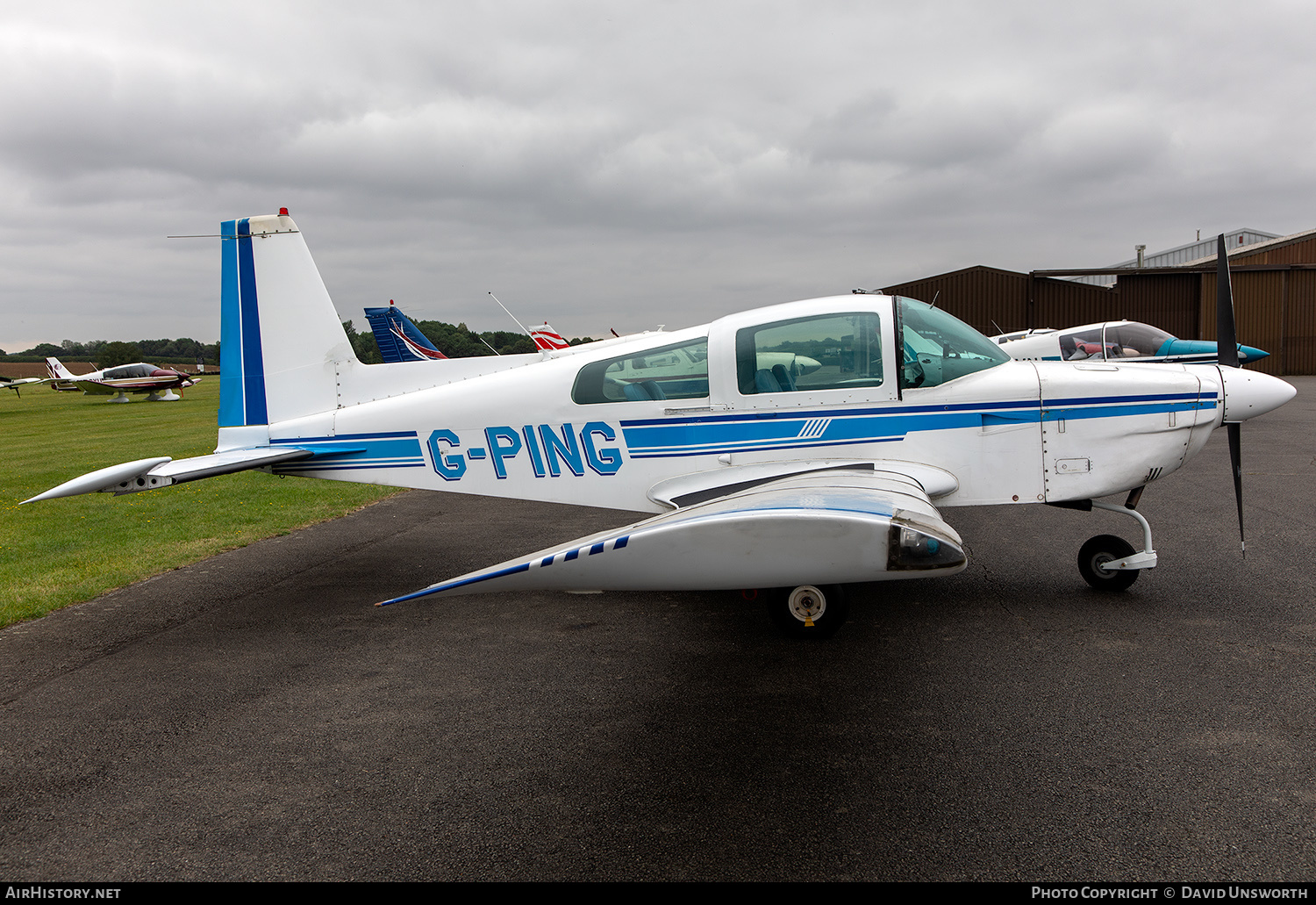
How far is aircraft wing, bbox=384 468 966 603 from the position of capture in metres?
3.08

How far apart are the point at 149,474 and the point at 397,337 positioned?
18770 millimetres

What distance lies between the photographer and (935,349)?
5152 mm

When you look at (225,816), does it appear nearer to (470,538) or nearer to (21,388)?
(470,538)

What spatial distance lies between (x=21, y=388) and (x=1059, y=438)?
70847 mm

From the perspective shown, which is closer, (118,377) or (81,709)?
(81,709)

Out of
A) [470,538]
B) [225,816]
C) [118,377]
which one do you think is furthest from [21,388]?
[225,816]

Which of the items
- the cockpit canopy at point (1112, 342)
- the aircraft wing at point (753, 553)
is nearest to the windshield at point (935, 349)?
the aircraft wing at point (753, 553)

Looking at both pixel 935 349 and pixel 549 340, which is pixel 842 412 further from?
pixel 549 340

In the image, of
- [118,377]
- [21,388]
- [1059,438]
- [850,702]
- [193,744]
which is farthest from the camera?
[21,388]

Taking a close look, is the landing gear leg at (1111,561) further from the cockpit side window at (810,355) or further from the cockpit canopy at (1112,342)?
the cockpit canopy at (1112,342)

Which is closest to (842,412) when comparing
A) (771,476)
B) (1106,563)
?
(771,476)

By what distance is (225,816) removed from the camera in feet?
9.76

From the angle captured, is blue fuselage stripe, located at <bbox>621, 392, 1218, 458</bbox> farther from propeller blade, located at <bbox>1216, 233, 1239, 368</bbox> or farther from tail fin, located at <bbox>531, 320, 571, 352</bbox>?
tail fin, located at <bbox>531, 320, 571, 352</bbox>

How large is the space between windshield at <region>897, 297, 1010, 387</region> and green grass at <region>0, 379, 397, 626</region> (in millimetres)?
6465
